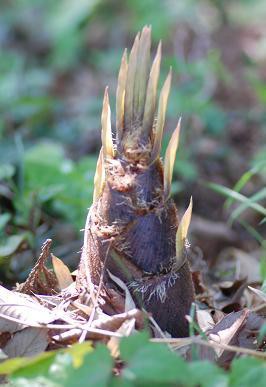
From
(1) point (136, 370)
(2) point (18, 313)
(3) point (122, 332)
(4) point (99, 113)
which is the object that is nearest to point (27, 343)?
(2) point (18, 313)

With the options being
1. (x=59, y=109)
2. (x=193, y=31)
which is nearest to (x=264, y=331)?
(x=59, y=109)

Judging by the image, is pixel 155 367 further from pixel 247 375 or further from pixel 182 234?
pixel 182 234

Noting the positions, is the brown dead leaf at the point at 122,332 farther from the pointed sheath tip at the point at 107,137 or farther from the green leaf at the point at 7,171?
the green leaf at the point at 7,171

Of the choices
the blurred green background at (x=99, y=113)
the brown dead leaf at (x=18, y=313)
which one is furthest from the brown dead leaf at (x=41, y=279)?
the blurred green background at (x=99, y=113)

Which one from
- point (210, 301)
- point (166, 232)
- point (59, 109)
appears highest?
point (59, 109)

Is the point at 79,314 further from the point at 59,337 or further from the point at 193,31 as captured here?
the point at 193,31

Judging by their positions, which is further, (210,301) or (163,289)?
(210,301)
